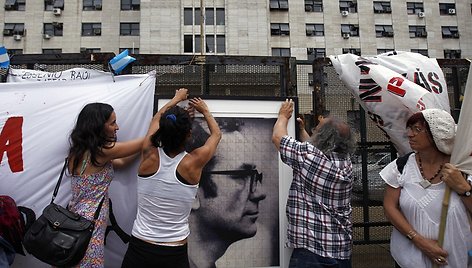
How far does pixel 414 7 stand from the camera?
3173cm

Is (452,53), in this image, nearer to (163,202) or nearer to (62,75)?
(62,75)

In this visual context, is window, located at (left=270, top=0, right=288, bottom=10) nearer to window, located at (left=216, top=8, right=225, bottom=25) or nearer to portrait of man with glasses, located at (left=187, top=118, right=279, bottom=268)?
window, located at (left=216, top=8, right=225, bottom=25)

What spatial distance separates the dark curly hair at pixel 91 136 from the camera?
8.09 ft

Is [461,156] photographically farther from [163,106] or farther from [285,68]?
[163,106]

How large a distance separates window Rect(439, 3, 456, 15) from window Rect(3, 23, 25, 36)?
114 feet

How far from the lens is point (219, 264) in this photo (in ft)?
10.1

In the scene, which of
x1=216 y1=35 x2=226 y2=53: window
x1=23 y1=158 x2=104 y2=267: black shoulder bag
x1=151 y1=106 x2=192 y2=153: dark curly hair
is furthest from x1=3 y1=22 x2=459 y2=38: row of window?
x1=23 y1=158 x2=104 y2=267: black shoulder bag

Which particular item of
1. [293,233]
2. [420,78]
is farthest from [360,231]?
[420,78]

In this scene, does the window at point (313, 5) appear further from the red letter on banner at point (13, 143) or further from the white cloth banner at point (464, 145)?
the red letter on banner at point (13, 143)

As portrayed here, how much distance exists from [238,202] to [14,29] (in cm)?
3231

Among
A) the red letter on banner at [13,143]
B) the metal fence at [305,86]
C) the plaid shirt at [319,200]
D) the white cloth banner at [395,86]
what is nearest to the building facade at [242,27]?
the metal fence at [305,86]

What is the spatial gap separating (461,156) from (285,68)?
1.54 meters

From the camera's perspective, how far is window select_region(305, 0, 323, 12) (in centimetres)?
3050

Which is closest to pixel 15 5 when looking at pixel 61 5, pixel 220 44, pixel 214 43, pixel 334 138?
pixel 61 5
